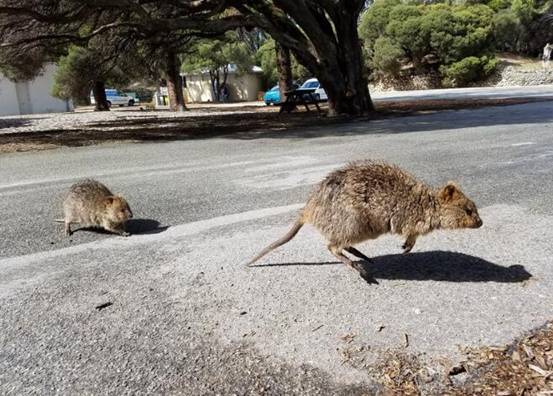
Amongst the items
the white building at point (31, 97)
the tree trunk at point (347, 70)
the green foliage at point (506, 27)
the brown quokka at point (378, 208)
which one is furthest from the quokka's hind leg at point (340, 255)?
the green foliage at point (506, 27)

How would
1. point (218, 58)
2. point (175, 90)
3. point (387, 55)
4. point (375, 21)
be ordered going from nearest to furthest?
point (175, 90), point (218, 58), point (387, 55), point (375, 21)

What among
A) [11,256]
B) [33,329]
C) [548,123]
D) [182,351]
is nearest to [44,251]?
[11,256]

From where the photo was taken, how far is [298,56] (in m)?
20.2

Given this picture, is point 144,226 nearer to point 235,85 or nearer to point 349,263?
point 349,263

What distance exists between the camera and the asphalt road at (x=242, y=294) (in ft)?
10.3

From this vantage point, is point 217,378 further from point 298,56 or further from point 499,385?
point 298,56

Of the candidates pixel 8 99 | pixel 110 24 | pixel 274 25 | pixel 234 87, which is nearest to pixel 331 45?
pixel 274 25

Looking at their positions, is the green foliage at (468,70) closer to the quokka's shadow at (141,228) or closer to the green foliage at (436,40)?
the green foliage at (436,40)

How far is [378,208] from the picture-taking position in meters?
4.11

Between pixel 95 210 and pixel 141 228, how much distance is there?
1.84ft

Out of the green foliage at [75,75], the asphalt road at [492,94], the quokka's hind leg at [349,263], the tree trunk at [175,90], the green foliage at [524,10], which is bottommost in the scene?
the quokka's hind leg at [349,263]

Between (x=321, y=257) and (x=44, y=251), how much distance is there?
2.91m

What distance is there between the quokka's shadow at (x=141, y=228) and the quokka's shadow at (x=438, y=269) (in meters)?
1.80

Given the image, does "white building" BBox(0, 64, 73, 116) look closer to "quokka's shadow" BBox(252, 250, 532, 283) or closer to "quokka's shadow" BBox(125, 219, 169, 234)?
"quokka's shadow" BBox(125, 219, 169, 234)
